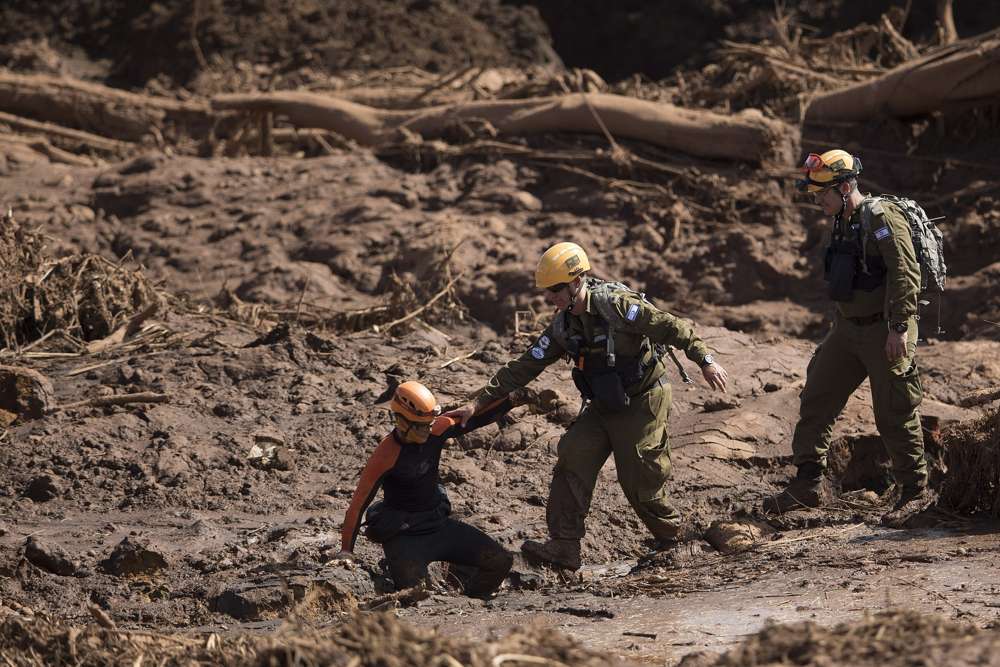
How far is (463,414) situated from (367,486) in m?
0.59

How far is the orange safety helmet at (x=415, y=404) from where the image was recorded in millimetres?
6078

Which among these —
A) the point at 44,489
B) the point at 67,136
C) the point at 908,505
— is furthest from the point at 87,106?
the point at 908,505

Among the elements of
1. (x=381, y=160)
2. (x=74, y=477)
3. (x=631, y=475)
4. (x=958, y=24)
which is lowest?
(x=74, y=477)

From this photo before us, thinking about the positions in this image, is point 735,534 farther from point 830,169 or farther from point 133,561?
point 133,561

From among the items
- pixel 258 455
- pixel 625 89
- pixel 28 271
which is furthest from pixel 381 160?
pixel 258 455

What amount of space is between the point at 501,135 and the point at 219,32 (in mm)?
8215

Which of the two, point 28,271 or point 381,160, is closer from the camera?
point 28,271

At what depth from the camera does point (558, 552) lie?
6.59m

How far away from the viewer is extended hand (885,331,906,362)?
259 inches

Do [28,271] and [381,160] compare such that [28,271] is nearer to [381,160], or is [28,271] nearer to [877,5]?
[381,160]

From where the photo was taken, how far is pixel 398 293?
10.0 m

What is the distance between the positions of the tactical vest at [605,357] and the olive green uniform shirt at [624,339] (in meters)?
0.01

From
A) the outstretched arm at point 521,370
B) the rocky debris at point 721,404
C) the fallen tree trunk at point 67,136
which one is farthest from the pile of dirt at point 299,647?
the fallen tree trunk at point 67,136

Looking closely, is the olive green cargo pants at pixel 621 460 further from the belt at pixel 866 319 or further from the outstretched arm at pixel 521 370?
the belt at pixel 866 319
